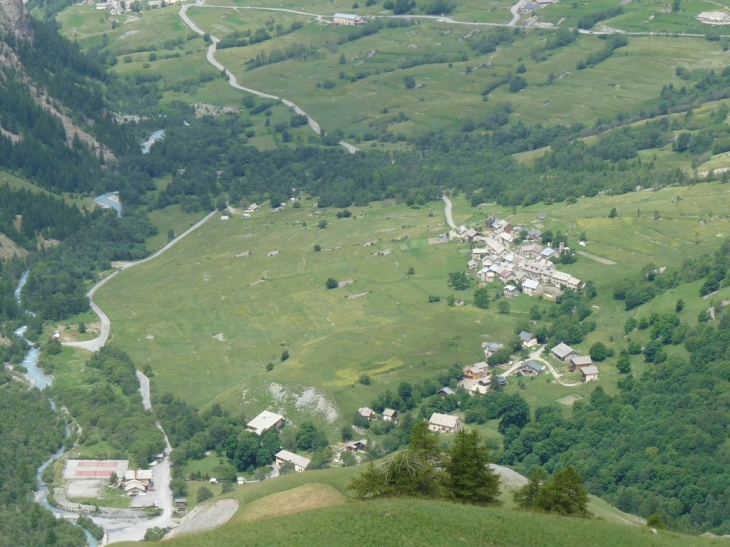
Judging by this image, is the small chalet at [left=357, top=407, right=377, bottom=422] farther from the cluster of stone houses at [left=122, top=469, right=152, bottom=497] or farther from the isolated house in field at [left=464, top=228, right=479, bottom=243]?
the isolated house in field at [left=464, top=228, right=479, bottom=243]

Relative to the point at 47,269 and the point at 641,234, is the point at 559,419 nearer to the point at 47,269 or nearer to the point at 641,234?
the point at 641,234

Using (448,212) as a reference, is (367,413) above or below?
above

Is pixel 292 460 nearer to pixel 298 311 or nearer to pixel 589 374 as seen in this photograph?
pixel 589 374

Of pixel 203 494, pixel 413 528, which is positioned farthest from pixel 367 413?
pixel 413 528

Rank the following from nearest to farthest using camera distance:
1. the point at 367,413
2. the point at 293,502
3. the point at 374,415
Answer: the point at 293,502, the point at 367,413, the point at 374,415

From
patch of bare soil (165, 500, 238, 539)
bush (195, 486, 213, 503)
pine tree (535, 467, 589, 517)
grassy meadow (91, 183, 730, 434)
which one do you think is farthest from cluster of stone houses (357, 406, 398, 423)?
pine tree (535, 467, 589, 517)
